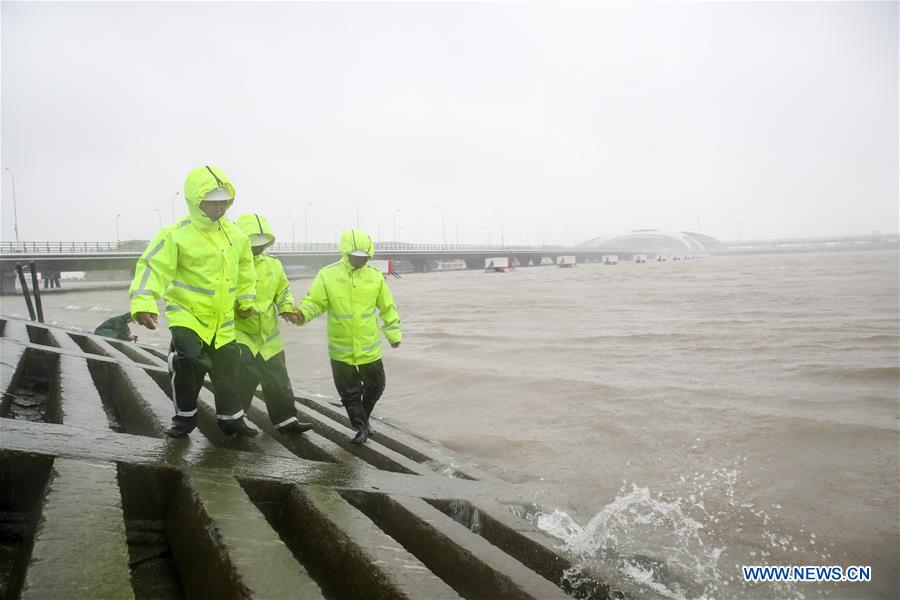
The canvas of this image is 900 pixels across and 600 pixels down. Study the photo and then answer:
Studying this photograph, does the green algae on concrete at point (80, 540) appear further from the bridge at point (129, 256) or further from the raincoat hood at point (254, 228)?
the bridge at point (129, 256)

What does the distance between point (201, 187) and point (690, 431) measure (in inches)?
205

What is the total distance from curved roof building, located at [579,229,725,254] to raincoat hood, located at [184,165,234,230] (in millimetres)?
171218

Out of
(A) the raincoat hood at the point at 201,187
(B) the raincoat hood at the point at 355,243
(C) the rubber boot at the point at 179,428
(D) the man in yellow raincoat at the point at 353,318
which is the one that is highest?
(A) the raincoat hood at the point at 201,187

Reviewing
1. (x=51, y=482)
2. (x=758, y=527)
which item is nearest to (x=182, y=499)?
(x=51, y=482)

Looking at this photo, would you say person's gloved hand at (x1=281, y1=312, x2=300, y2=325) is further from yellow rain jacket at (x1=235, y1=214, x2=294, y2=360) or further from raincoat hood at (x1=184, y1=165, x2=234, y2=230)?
raincoat hood at (x1=184, y1=165, x2=234, y2=230)

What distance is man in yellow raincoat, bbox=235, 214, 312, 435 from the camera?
4359mm

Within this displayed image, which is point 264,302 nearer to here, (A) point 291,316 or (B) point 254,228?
(A) point 291,316

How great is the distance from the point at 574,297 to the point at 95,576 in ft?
75.7

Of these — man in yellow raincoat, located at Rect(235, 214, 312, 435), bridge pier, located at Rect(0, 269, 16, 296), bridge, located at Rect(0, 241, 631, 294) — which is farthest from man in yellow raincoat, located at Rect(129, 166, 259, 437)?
bridge pier, located at Rect(0, 269, 16, 296)

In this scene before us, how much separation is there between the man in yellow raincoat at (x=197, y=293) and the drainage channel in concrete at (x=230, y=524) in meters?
0.29

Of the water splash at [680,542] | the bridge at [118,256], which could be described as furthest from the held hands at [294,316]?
the bridge at [118,256]

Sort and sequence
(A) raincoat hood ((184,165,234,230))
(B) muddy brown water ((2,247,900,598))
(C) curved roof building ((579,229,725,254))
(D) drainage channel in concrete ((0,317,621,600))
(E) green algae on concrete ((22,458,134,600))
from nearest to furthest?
(E) green algae on concrete ((22,458,134,600)) < (D) drainage channel in concrete ((0,317,621,600)) < (A) raincoat hood ((184,165,234,230)) < (B) muddy brown water ((2,247,900,598)) < (C) curved roof building ((579,229,725,254))

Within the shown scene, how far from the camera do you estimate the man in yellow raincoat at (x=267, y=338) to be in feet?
14.3

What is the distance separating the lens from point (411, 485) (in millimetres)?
3662
